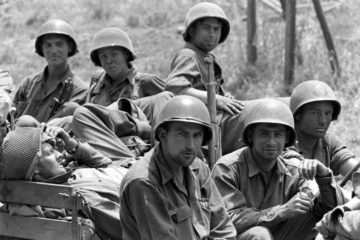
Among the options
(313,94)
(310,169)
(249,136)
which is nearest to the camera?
(310,169)

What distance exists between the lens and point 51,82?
10266 millimetres

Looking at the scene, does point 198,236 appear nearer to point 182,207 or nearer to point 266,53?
point 182,207

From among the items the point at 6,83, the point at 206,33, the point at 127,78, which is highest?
the point at 206,33

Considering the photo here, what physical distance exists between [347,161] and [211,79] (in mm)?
1416

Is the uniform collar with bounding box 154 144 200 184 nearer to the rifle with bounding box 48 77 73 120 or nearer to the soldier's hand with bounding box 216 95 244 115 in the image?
the soldier's hand with bounding box 216 95 244 115

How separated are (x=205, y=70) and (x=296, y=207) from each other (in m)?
2.52

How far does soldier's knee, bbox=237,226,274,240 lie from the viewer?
7.12 metres

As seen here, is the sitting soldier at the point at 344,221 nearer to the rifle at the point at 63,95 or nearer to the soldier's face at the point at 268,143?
the soldier's face at the point at 268,143

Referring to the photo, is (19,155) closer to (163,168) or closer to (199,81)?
(163,168)

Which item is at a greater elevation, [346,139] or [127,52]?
[127,52]

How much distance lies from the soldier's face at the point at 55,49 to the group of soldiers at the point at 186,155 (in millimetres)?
386

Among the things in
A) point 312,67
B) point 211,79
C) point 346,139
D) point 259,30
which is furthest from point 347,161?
point 259,30

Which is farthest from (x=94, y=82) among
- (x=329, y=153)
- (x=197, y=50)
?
(x=329, y=153)

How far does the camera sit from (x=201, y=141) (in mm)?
6957
